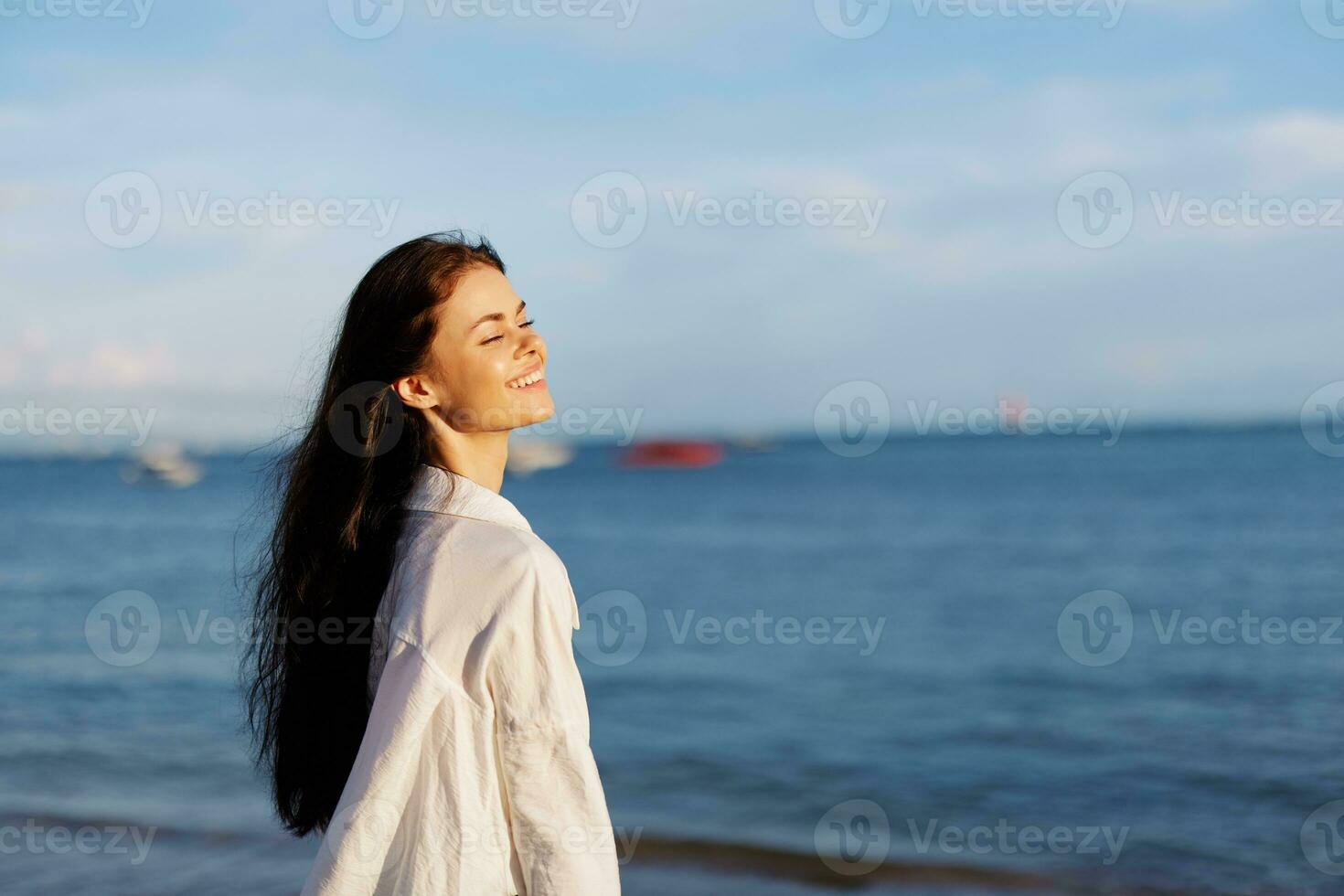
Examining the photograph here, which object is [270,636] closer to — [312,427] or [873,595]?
[312,427]

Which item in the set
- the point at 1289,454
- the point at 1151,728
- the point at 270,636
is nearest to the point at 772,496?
the point at 1289,454

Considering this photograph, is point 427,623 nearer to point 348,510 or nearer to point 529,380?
point 348,510

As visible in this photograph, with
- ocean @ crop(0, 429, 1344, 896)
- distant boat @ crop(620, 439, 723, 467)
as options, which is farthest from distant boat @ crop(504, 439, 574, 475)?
ocean @ crop(0, 429, 1344, 896)

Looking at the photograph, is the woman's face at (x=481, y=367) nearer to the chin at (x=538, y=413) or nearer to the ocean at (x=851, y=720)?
the chin at (x=538, y=413)

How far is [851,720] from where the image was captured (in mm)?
9797

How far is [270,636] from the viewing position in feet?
7.52

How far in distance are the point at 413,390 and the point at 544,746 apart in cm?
67

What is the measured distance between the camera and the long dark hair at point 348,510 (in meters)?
2.03

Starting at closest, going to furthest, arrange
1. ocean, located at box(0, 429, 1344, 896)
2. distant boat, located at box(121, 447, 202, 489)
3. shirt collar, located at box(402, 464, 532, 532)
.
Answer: shirt collar, located at box(402, 464, 532, 532) → ocean, located at box(0, 429, 1344, 896) → distant boat, located at box(121, 447, 202, 489)

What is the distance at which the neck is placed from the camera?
6.75 feet

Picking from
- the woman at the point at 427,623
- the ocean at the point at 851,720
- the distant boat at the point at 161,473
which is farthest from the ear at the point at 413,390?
the distant boat at the point at 161,473

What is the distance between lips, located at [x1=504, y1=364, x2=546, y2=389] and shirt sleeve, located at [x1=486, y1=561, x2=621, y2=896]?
42 centimetres

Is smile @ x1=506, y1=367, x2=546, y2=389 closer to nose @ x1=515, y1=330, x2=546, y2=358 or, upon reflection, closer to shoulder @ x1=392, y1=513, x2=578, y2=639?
nose @ x1=515, y1=330, x2=546, y2=358

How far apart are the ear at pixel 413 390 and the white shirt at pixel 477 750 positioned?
1.00 feet
